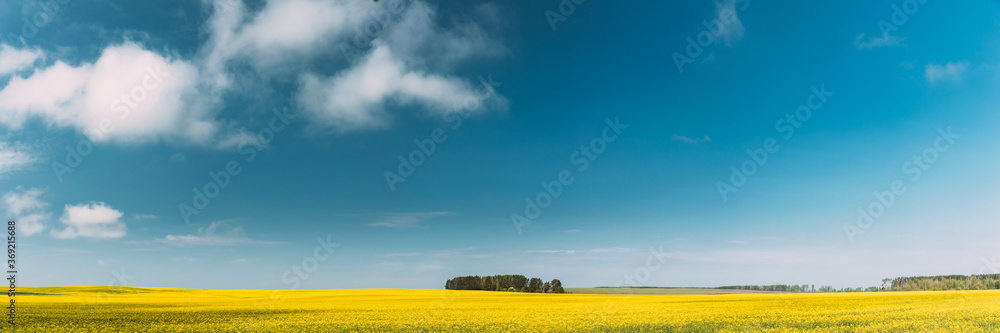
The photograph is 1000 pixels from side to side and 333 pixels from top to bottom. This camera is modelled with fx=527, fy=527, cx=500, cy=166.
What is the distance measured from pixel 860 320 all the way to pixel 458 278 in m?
96.9

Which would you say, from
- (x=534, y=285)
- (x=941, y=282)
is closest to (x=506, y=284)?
(x=534, y=285)

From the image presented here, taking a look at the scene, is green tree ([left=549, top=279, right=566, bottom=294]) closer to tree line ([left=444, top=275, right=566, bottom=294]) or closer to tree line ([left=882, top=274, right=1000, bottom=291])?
tree line ([left=444, top=275, right=566, bottom=294])

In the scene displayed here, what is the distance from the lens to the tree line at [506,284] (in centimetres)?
11606

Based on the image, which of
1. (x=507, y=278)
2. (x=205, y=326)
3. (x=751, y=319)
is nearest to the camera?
(x=205, y=326)

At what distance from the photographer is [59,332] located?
3038cm

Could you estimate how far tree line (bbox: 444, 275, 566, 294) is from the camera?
116062mm

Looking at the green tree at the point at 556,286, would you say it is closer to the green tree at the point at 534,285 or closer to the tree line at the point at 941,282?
the green tree at the point at 534,285

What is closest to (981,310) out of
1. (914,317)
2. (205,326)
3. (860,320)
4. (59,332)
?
(914,317)

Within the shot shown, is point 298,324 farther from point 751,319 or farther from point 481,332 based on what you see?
point 751,319

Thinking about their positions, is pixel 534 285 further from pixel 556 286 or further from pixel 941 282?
pixel 941 282

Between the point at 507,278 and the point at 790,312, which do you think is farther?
the point at 507,278

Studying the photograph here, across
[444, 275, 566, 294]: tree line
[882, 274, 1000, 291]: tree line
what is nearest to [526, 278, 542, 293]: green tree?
[444, 275, 566, 294]: tree line

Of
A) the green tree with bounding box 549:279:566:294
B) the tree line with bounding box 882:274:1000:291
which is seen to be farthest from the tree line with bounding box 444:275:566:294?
the tree line with bounding box 882:274:1000:291

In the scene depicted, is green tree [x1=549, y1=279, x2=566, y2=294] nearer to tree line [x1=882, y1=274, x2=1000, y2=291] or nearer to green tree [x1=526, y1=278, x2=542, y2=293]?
green tree [x1=526, y1=278, x2=542, y2=293]
